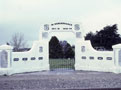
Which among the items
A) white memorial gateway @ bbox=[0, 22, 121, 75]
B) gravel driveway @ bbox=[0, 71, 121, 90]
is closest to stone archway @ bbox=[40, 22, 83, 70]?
white memorial gateway @ bbox=[0, 22, 121, 75]

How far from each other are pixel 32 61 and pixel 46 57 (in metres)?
1.34

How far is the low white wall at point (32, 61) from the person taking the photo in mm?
15655

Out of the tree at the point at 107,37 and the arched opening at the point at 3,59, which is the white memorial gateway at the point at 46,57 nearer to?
the arched opening at the point at 3,59

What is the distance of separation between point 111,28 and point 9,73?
28.5 metres

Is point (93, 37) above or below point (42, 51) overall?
above

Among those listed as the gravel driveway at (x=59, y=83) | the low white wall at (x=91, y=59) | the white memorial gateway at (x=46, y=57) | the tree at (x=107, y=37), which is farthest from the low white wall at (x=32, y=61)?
the tree at (x=107, y=37)

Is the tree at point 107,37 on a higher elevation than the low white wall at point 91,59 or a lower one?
higher

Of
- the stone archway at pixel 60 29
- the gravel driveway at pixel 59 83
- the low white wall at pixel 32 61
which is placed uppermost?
the stone archway at pixel 60 29

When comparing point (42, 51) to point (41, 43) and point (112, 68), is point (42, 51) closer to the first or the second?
point (41, 43)

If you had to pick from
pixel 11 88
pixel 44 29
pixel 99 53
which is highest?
pixel 44 29

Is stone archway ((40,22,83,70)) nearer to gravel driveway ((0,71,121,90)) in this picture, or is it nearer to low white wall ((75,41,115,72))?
low white wall ((75,41,115,72))

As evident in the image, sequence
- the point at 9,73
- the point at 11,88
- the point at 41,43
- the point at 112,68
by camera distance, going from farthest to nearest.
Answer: the point at 41,43
the point at 112,68
the point at 9,73
the point at 11,88

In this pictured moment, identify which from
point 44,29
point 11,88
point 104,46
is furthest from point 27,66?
point 104,46

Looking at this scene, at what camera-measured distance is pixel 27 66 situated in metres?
16.5
